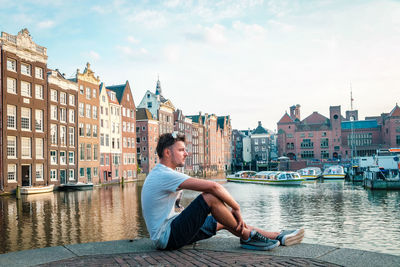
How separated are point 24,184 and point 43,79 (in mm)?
12836

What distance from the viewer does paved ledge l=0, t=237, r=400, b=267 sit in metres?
5.49

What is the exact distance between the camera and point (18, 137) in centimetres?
4188

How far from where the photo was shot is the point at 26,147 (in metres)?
43.4

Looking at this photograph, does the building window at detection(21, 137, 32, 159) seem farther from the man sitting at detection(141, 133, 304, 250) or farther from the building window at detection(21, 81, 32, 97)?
the man sitting at detection(141, 133, 304, 250)

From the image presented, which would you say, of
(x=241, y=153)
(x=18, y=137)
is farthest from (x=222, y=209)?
(x=241, y=153)

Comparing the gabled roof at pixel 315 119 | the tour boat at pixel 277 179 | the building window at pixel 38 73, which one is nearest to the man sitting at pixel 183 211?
the building window at pixel 38 73

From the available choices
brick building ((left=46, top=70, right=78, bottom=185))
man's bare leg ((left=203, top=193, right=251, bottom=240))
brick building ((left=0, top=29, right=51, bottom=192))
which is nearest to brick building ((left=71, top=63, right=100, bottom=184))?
brick building ((left=46, top=70, right=78, bottom=185))

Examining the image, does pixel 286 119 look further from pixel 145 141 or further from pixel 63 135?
pixel 63 135

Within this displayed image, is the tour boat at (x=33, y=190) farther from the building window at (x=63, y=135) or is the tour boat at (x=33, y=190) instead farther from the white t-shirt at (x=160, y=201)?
the white t-shirt at (x=160, y=201)

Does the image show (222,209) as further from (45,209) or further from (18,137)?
(18,137)

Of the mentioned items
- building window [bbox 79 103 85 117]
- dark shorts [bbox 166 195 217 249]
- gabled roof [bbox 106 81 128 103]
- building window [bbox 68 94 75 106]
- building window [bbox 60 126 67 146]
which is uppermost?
gabled roof [bbox 106 81 128 103]

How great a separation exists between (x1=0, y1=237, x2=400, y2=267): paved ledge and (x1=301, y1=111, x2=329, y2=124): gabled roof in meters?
112

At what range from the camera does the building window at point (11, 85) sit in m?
41.3

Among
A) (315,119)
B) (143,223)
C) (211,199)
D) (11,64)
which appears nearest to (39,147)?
(11,64)
